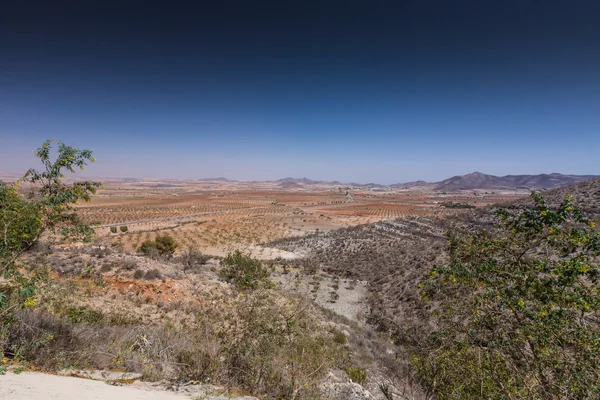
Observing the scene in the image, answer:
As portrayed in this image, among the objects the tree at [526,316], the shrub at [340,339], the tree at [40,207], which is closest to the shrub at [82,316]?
the tree at [40,207]

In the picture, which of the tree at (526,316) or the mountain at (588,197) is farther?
the mountain at (588,197)

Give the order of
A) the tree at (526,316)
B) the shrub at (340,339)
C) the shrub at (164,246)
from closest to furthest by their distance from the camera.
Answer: the tree at (526,316)
the shrub at (340,339)
the shrub at (164,246)

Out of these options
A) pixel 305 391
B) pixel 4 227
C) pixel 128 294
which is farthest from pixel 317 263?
pixel 4 227

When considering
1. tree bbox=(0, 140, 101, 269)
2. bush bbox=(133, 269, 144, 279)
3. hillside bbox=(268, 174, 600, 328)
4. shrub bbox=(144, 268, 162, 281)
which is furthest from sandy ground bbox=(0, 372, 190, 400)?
bush bbox=(133, 269, 144, 279)

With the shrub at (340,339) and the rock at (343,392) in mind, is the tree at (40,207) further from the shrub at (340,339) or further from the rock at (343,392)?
the shrub at (340,339)

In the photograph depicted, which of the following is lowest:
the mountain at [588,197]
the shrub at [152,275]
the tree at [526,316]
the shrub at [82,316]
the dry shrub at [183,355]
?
the shrub at [152,275]

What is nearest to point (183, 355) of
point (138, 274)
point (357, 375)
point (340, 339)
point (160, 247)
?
point (357, 375)
